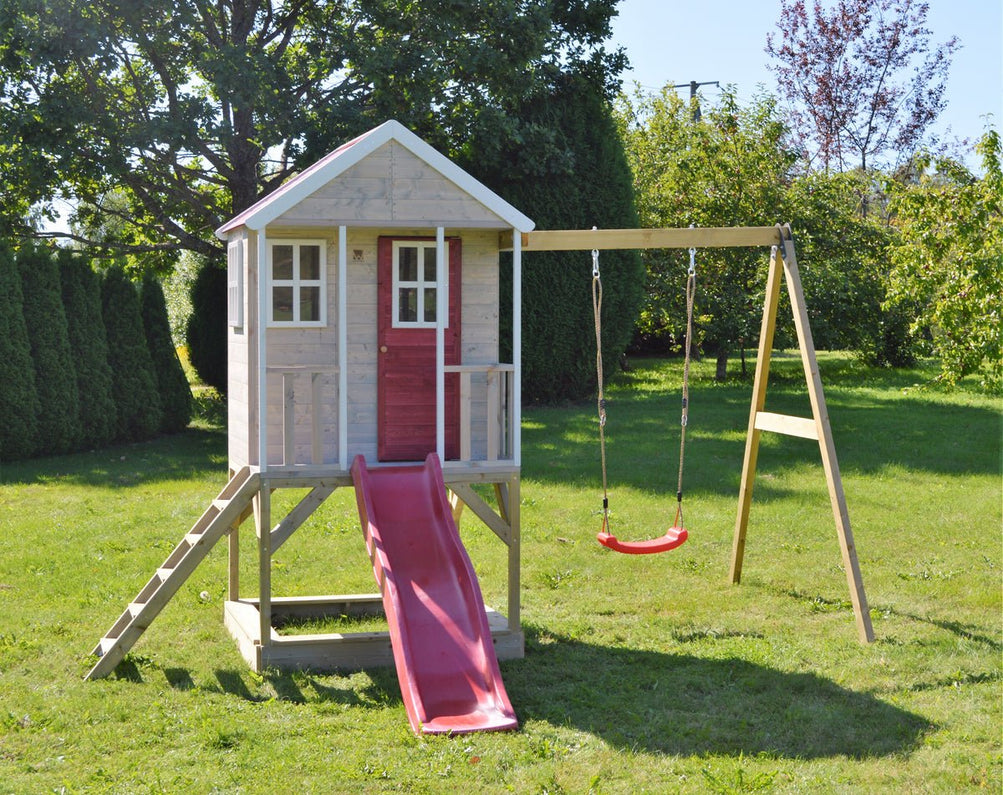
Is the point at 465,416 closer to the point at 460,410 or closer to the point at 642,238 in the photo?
the point at 460,410

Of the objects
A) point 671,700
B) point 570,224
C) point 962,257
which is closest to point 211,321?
point 570,224

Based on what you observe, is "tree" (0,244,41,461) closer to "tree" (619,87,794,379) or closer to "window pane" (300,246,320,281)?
"window pane" (300,246,320,281)

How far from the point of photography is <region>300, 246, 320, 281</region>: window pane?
799cm

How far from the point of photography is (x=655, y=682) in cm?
712

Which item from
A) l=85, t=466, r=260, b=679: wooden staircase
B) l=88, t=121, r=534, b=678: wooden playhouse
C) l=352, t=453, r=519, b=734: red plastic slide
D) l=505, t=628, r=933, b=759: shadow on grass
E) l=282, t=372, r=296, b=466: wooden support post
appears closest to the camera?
l=505, t=628, r=933, b=759: shadow on grass

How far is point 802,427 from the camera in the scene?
8.52 m

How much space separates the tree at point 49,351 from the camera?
15.8 meters

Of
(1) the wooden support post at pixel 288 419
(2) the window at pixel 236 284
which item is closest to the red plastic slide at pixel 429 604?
(1) the wooden support post at pixel 288 419

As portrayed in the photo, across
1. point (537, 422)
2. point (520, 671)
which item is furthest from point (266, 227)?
point (537, 422)

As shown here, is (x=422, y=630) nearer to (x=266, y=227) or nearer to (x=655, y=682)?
(x=655, y=682)

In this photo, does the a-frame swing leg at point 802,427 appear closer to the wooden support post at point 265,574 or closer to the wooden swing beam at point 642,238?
the wooden swing beam at point 642,238

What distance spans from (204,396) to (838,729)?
1683cm

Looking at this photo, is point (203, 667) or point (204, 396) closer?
point (203, 667)

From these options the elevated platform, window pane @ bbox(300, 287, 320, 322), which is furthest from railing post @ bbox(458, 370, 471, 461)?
the elevated platform
